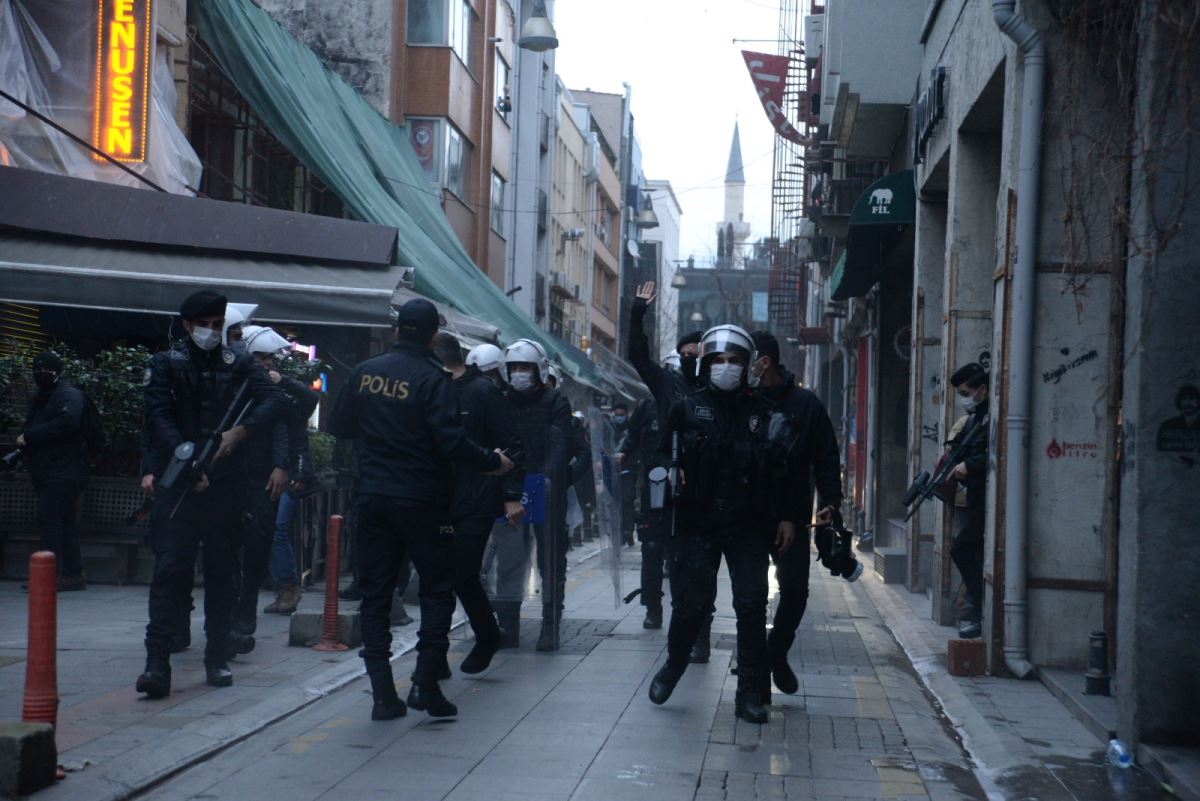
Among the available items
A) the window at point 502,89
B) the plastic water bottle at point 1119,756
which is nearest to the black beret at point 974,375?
the plastic water bottle at point 1119,756

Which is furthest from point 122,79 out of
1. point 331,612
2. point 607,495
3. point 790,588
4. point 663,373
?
point 790,588

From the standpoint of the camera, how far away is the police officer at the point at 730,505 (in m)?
7.29

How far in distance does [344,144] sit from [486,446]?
10805mm

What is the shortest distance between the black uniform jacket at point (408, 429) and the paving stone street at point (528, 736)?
1.14m

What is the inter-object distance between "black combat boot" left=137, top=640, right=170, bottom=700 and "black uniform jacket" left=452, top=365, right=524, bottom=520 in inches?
76.3

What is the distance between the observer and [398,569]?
7.14 metres

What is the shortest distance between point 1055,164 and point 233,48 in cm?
1051

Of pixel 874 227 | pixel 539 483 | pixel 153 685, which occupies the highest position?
pixel 874 227

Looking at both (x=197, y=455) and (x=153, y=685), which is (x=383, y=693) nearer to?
(x=153, y=685)

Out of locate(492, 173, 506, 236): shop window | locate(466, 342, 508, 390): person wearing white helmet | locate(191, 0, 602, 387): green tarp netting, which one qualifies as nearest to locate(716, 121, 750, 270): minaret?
locate(492, 173, 506, 236): shop window

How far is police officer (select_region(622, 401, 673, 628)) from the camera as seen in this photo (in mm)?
10547

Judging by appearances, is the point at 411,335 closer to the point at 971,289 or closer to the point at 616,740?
the point at 616,740

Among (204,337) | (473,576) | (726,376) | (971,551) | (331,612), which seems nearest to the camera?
(726,376)

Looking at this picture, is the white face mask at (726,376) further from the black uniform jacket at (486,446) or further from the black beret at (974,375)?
the black beret at (974,375)
